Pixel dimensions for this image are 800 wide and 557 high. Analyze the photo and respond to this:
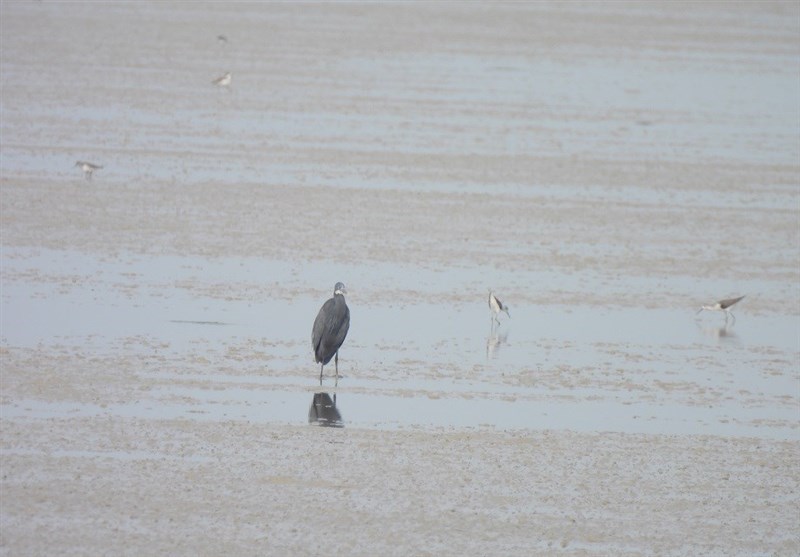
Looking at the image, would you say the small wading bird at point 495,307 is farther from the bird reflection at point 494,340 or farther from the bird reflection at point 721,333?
the bird reflection at point 721,333

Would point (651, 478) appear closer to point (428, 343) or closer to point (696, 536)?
point (696, 536)

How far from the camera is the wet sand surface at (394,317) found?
9906mm

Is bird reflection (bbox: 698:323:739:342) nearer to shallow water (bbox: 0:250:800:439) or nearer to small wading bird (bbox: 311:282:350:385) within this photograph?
shallow water (bbox: 0:250:800:439)

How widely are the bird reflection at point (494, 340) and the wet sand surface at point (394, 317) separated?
0.08 meters

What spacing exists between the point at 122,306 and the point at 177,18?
36.7 meters

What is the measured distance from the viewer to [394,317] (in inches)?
619

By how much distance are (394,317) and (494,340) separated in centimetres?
119

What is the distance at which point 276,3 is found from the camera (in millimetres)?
59062

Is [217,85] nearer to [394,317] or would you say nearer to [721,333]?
[394,317]

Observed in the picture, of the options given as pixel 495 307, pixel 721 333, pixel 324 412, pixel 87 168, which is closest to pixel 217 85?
pixel 87 168

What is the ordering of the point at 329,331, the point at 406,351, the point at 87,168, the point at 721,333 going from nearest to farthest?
1. the point at 329,331
2. the point at 406,351
3. the point at 721,333
4. the point at 87,168

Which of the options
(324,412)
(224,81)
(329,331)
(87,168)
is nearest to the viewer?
(324,412)

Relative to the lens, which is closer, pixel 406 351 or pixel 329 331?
pixel 329 331

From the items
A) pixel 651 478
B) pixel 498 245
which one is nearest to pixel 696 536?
pixel 651 478
